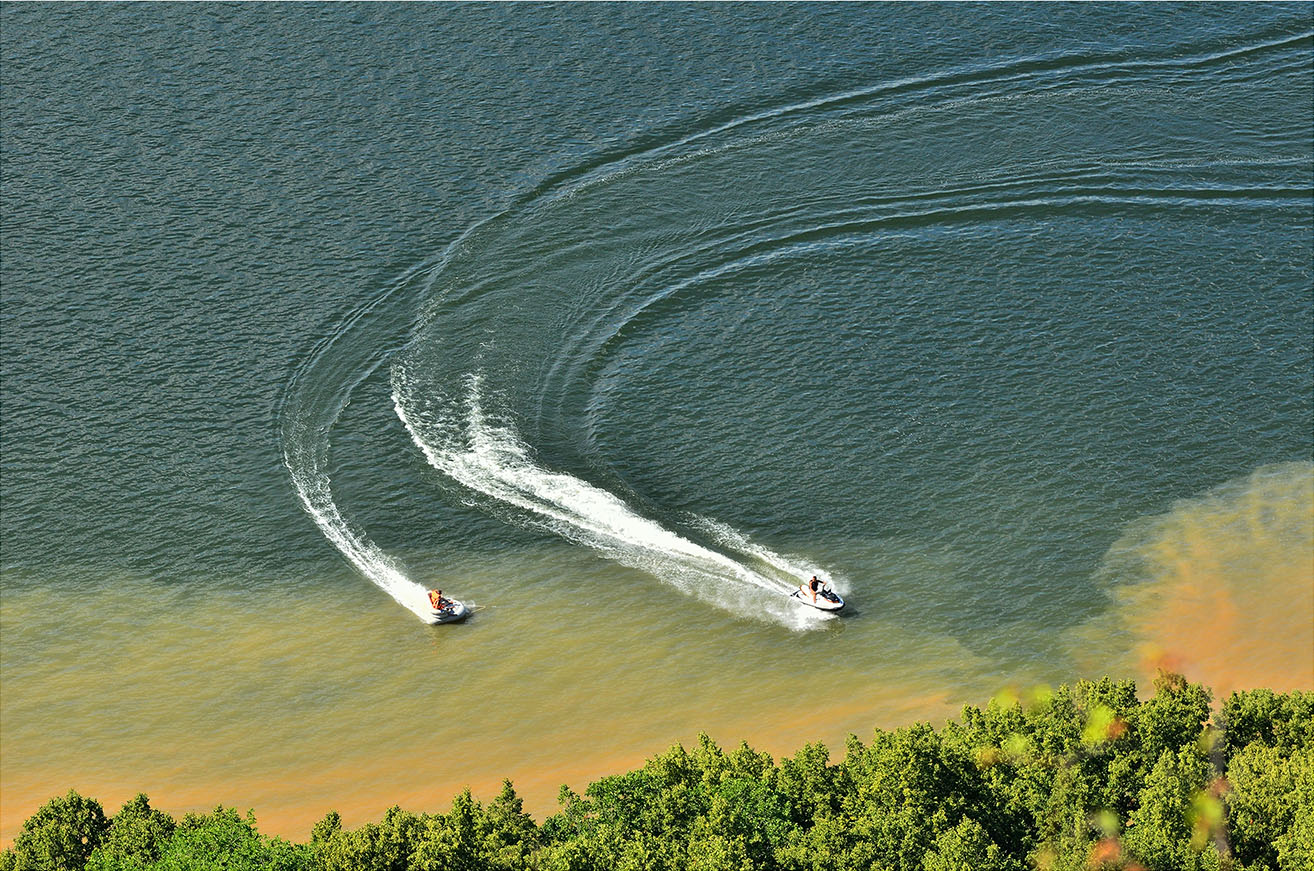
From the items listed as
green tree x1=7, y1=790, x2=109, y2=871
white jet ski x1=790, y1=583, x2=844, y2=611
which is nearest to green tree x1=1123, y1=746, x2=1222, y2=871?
white jet ski x1=790, y1=583, x2=844, y2=611

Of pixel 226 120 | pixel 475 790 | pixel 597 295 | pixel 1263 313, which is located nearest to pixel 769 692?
pixel 475 790

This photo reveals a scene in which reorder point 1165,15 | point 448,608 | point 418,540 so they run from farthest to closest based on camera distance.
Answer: point 1165,15 → point 418,540 → point 448,608

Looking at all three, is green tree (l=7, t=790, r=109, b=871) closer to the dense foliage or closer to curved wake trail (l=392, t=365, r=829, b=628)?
the dense foliage

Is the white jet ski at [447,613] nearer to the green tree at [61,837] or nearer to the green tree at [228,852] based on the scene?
the green tree at [228,852]

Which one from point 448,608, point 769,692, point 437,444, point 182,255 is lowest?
point 769,692

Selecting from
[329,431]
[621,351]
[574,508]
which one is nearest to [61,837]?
[574,508]

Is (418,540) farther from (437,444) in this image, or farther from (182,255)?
(182,255)
